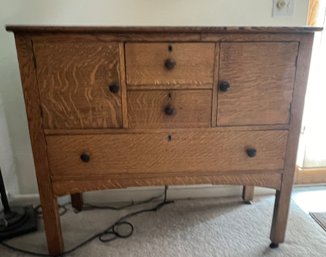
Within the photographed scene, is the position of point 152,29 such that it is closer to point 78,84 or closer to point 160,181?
point 78,84

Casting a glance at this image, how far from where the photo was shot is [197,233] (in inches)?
51.3

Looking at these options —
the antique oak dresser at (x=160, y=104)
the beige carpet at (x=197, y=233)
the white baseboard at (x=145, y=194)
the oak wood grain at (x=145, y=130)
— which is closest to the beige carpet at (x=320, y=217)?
the beige carpet at (x=197, y=233)

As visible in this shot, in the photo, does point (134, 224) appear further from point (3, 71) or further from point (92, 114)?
point (3, 71)

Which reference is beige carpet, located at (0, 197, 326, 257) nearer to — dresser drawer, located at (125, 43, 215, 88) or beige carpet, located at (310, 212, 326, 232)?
beige carpet, located at (310, 212, 326, 232)

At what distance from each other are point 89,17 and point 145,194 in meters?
1.00

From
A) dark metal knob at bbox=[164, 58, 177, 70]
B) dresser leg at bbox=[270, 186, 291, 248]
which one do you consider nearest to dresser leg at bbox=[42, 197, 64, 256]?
dark metal knob at bbox=[164, 58, 177, 70]

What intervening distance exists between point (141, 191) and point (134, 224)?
0.77ft

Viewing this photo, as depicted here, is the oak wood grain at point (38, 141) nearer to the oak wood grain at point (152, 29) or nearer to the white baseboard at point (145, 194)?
the oak wood grain at point (152, 29)

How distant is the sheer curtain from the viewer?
1.51 m

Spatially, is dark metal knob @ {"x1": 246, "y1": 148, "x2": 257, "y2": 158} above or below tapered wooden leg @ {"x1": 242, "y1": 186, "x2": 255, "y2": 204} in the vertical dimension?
above

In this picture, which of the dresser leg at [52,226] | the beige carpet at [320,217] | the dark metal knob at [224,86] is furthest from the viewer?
the beige carpet at [320,217]

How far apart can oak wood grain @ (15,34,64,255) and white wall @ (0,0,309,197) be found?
48 cm

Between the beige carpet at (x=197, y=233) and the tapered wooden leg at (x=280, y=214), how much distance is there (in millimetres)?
57

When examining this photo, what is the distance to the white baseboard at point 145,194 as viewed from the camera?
154 centimetres
